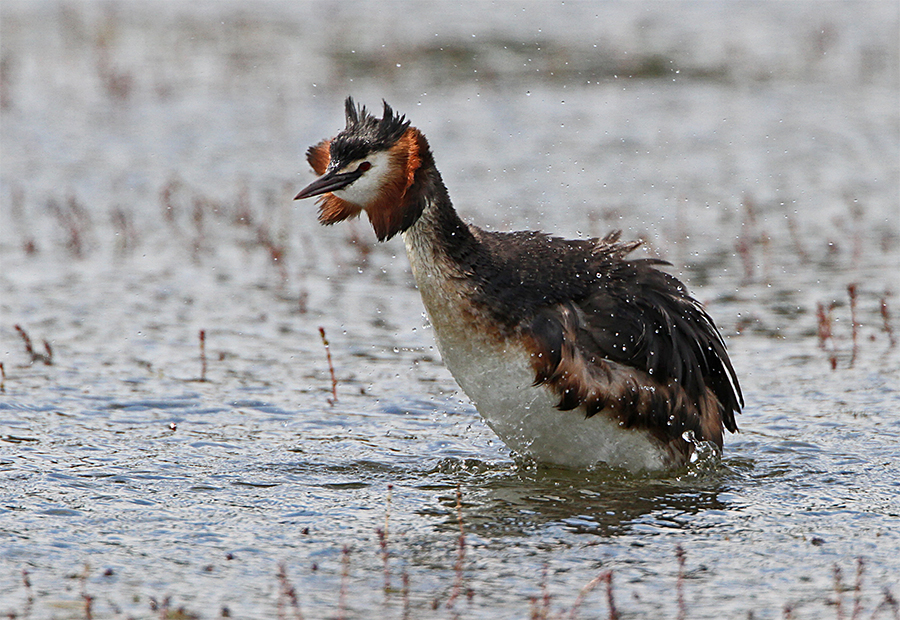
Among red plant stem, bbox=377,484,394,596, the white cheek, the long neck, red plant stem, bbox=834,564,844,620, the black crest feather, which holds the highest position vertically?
the black crest feather

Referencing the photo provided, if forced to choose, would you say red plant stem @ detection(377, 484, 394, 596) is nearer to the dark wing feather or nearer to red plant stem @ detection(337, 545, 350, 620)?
red plant stem @ detection(337, 545, 350, 620)

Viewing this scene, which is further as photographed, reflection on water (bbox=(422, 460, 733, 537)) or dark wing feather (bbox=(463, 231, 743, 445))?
dark wing feather (bbox=(463, 231, 743, 445))

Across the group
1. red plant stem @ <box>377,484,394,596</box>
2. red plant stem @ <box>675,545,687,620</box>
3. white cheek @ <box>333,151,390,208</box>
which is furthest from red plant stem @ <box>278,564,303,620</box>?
white cheek @ <box>333,151,390,208</box>

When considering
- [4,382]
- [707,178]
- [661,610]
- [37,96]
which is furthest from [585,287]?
[37,96]

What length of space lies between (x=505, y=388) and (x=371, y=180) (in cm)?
124

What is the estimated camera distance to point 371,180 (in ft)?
22.5

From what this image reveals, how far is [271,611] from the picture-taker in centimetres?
548

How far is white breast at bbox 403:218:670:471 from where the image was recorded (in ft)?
22.2

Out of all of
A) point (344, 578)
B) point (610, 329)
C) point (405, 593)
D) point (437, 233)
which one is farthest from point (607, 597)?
point (437, 233)

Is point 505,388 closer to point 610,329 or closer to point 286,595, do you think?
point 610,329

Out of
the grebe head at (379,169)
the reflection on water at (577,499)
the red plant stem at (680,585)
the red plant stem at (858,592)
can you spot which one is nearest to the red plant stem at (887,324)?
the reflection on water at (577,499)

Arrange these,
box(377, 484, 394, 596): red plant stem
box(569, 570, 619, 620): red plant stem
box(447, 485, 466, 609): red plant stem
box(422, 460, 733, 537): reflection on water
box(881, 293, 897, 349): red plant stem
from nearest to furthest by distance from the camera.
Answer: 1. box(569, 570, 619, 620): red plant stem
2. box(447, 485, 466, 609): red plant stem
3. box(377, 484, 394, 596): red plant stem
4. box(422, 460, 733, 537): reflection on water
5. box(881, 293, 897, 349): red plant stem

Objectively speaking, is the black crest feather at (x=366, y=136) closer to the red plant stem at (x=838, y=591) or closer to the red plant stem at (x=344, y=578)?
the red plant stem at (x=344, y=578)

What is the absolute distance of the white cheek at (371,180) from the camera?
6.84 metres
